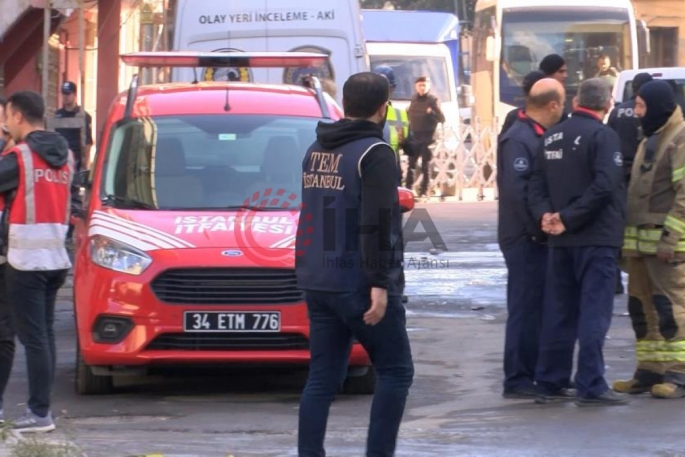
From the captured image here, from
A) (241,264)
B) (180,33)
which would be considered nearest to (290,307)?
(241,264)

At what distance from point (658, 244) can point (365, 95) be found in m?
2.95

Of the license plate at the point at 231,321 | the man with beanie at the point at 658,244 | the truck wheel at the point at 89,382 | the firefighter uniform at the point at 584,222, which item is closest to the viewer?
the firefighter uniform at the point at 584,222

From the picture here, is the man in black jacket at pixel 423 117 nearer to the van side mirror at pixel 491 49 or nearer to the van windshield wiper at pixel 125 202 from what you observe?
the van side mirror at pixel 491 49

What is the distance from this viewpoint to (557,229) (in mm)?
8438

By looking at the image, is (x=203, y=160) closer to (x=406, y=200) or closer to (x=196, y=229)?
(x=196, y=229)

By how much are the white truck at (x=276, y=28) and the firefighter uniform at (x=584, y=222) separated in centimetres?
812

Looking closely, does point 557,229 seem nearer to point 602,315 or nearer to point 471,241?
point 602,315

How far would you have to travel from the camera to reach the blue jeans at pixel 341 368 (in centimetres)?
636

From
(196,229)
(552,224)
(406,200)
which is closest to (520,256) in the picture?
(552,224)

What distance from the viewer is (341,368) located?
6.50 m

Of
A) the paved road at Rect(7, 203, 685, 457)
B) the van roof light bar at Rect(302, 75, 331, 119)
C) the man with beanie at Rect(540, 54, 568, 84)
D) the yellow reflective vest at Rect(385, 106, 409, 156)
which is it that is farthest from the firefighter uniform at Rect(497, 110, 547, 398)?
the yellow reflective vest at Rect(385, 106, 409, 156)

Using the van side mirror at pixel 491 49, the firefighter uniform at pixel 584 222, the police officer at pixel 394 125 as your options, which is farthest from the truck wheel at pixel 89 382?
the van side mirror at pixel 491 49

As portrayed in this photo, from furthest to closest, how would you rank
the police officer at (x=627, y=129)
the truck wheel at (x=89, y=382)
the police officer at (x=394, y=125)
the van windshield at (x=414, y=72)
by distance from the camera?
the van windshield at (x=414, y=72) < the police officer at (x=394, y=125) < the police officer at (x=627, y=129) < the truck wheel at (x=89, y=382)

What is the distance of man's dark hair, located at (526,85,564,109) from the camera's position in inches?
349
